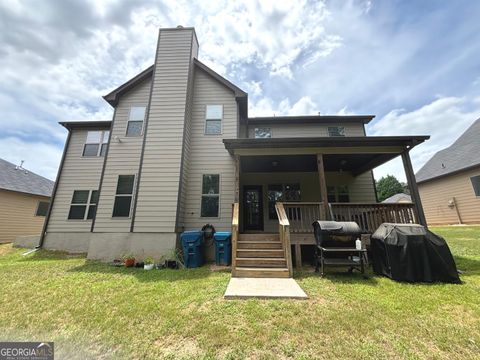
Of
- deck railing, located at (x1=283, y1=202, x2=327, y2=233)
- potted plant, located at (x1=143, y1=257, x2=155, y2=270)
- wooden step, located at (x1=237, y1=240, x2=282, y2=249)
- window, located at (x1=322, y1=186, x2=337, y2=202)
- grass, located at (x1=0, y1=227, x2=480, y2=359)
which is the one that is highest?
window, located at (x1=322, y1=186, x2=337, y2=202)

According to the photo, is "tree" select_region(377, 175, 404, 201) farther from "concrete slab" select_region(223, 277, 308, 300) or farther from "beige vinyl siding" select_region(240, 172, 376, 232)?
"concrete slab" select_region(223, 277, 308, 300)

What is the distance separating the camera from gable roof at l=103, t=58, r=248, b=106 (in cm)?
848

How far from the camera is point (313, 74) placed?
951cm

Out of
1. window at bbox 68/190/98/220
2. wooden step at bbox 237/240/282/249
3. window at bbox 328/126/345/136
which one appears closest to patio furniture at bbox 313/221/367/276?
wooden step at bbox 237/240/282/249

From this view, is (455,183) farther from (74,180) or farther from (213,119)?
(74,180)

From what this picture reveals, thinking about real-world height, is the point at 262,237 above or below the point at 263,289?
above

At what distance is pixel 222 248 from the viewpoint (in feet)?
21.1

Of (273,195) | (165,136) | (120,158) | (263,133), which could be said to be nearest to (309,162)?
(273,195)

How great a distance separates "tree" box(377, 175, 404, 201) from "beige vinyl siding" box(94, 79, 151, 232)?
1955 inches

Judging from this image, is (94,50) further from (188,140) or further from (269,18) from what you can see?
(269,18)

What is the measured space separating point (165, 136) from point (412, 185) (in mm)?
9272

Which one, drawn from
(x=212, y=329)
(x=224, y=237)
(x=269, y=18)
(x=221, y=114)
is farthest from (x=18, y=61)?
(x=212, y=329)

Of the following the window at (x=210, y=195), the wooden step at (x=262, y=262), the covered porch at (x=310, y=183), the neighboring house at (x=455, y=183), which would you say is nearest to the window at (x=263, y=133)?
the covered porch at (x=310, y=183)

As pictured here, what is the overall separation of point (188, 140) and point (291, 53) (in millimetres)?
6540
